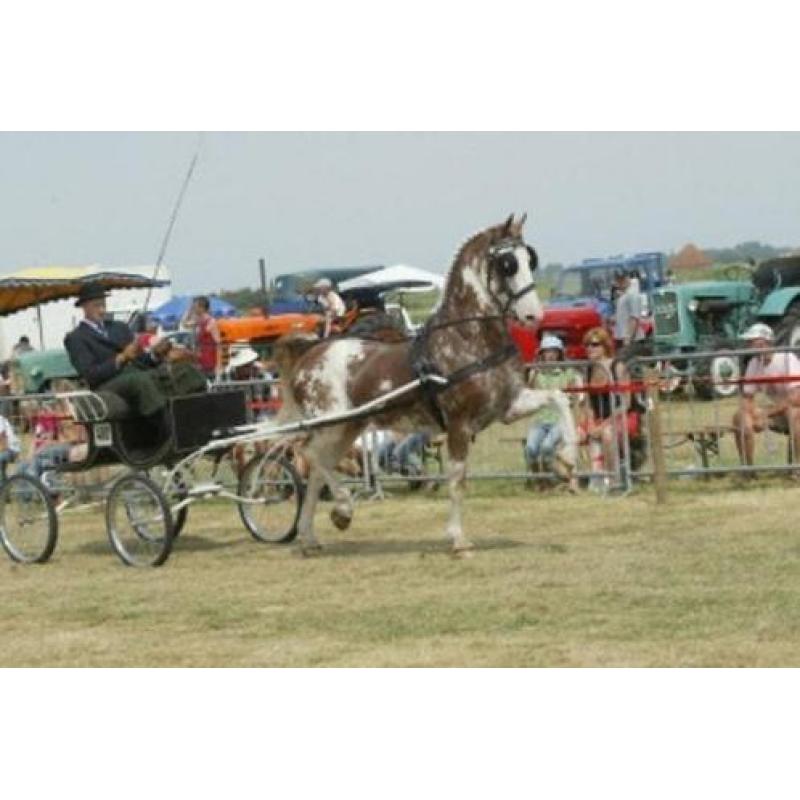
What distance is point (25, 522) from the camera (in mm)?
13016

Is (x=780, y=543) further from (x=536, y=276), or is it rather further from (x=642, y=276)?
(x=642, y=276)

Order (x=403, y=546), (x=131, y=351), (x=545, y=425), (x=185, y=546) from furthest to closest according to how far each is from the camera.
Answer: (x=545, y=425) < (x=185, y=546) < (x=403, y=546) < (x=131, y=351)

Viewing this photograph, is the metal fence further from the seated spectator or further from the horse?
the horse

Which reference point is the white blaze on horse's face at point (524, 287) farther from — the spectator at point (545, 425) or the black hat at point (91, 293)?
the spectator at point (545, 425)

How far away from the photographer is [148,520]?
40.5ft

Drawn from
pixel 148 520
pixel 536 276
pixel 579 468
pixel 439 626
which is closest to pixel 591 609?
pixel 439 626

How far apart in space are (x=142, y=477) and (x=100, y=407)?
1.90ft

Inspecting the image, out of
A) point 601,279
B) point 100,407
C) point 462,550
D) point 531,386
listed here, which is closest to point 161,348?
point 100,407

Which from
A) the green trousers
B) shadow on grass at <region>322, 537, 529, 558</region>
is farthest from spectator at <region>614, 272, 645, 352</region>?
the green trousers

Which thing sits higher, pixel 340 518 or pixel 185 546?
pixel 340 518

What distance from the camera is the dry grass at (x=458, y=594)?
830cm

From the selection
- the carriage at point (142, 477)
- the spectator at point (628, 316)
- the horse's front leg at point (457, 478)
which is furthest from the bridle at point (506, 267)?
the spectator at point (628, 316)

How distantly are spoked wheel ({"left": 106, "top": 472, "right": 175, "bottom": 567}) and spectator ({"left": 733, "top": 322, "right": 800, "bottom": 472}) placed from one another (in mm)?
5438

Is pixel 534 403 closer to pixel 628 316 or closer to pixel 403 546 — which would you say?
pixel 403 546
